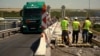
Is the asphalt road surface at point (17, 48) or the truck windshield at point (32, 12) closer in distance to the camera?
the asphalt road surface at point (17, 48)

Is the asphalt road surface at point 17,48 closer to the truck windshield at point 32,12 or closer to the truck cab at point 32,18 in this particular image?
the truck cab at point 32,18

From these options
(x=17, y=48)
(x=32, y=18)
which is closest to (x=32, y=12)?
(x=32, y=18)

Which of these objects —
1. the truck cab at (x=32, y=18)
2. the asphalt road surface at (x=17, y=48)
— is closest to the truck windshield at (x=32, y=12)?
the truck cab at (x=32, y=18)

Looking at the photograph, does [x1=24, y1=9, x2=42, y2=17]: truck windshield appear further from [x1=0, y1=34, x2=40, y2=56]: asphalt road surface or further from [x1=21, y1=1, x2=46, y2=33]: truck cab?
[x1=0, y1=34, x2=40, y2=56]: asphalt road surface

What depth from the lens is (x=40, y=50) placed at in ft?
34.3

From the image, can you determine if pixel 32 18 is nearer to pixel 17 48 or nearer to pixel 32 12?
pixel 32 12

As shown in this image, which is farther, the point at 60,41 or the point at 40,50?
the point at 60,41

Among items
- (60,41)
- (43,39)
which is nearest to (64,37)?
(60,41)

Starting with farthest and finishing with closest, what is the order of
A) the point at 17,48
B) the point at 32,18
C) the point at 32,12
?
1. the point at 32,12
2. the point at 32,18
3. the point at 17,48

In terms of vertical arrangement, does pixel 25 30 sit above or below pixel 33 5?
below

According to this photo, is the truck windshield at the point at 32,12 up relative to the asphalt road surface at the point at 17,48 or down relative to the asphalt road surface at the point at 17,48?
up

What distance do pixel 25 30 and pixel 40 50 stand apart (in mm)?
24025

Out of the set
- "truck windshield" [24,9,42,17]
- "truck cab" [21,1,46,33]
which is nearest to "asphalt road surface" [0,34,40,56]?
"truck cab" [21,1,46,33]

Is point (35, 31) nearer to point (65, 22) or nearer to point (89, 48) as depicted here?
point (65, 22)
